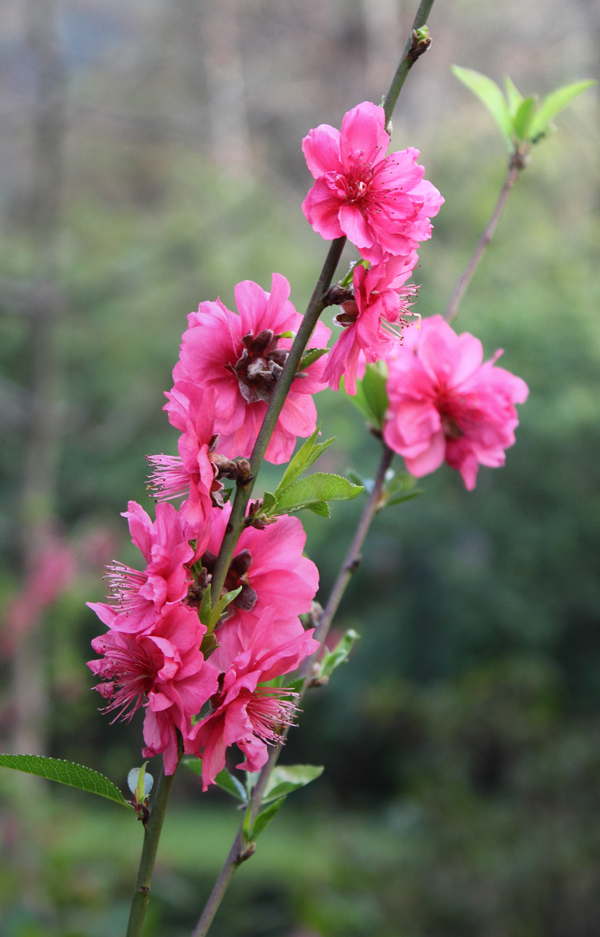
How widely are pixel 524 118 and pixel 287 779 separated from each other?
1.98 ft

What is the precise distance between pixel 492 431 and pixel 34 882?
11.6ft

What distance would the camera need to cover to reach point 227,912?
420cm

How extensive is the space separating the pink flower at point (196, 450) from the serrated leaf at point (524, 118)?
46cm

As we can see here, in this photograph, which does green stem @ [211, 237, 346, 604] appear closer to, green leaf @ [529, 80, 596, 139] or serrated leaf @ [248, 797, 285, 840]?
serrated leaf @ [248, 797, 285, 840]

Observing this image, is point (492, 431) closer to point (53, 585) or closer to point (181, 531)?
point (181, 531)

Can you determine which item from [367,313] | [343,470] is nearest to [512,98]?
[367,313]

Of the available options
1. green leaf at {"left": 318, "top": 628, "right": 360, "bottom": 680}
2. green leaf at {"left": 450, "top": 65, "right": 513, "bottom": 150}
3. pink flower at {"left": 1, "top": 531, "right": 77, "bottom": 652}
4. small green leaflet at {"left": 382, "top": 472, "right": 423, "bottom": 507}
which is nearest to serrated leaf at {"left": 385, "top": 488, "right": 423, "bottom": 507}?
small green leaflet at {"left": 382, "top": 472, "right": 423, "bottom": 507}

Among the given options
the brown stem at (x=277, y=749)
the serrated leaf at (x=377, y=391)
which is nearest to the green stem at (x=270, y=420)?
the brown stem at (x=277, y=749)

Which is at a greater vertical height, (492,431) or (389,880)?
(492,431)

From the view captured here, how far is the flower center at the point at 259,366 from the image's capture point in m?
0.49

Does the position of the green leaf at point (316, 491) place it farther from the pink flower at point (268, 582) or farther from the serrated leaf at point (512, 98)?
the serrated leaf at point (512, 98)

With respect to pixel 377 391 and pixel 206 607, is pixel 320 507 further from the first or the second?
pixel 377 391

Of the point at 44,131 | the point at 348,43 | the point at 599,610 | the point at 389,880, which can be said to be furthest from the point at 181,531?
the point at 348,43

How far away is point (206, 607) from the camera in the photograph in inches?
16.8
